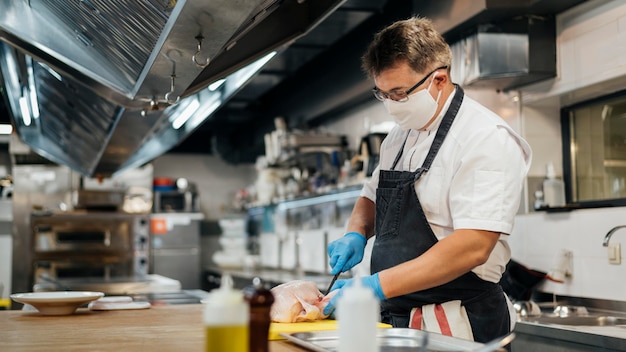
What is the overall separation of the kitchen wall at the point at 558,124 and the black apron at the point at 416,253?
135 centimetres

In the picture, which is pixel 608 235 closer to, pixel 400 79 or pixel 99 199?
pixel 400 79

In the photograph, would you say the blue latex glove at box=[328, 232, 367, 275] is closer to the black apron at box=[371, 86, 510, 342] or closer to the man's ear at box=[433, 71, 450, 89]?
the black apron at box=[371, 86, 510, 342]

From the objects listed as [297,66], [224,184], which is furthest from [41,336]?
[224,184]

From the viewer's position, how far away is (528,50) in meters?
3.74

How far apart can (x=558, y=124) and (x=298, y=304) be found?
2621mm

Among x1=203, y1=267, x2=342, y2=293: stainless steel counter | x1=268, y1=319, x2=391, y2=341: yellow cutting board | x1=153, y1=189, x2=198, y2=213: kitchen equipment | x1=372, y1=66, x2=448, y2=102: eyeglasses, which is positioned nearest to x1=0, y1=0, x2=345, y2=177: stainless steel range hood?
x1=372, y1=66, x2=448, y2=102: eyeglasses

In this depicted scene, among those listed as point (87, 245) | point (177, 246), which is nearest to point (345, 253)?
point (87, 245)

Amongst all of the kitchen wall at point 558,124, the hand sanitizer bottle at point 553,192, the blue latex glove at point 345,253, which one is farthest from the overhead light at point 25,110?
the hand sanitizer bottle at point 553,192

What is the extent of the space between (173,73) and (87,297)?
90 centimetres

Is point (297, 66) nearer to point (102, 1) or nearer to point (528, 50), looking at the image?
point (528, 50)

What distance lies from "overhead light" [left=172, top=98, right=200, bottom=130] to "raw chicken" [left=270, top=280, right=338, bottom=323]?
1.72 metres

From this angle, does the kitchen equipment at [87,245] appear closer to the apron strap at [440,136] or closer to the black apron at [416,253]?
the black apron at [416,253]

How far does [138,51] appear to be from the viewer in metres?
2.50

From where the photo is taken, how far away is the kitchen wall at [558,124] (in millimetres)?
3389
